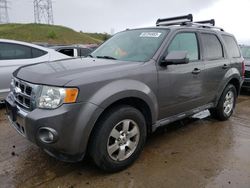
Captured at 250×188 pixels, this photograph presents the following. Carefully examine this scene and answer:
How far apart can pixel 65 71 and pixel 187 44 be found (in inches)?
81.3

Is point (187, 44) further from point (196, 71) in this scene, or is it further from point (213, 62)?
point (213, 62)

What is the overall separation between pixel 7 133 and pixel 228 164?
3.45m

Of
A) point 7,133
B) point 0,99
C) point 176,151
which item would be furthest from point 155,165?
point 0,99

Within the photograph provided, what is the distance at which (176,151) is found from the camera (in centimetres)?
365

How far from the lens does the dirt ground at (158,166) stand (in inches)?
112

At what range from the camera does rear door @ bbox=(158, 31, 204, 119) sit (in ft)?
11.2

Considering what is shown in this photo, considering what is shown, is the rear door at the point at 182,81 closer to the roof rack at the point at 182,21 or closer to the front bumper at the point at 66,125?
the roof rack at the point at 182,21

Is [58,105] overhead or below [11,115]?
overhead

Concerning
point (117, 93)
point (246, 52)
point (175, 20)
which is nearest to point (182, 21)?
point (175, 20)

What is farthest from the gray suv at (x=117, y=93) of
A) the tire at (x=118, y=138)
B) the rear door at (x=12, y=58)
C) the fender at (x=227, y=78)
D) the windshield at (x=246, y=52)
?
the windshield at (x=246, y=52)

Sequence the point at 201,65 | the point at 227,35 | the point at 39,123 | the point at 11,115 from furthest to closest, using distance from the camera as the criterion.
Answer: the point at 227,35 < the point at 201,65 < the point at 11,115 < the point at 39,123

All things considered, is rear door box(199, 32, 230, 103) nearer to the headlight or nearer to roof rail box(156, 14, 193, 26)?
roof rail box(156, 14, 193, 26)

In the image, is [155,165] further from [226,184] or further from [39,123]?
[39,123]

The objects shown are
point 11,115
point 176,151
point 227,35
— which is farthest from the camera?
point 227,35
